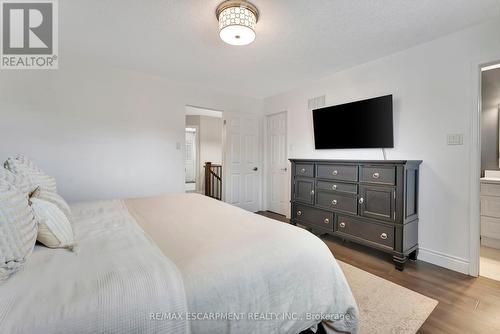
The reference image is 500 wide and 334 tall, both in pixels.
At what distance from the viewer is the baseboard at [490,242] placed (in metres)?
2.75

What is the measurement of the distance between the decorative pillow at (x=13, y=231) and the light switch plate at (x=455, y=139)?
10.7 feet

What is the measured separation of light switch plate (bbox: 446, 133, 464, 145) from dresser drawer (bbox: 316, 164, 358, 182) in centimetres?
89

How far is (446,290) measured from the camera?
6.31 ft

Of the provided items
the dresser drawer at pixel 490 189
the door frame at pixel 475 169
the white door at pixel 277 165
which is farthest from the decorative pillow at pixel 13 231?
the dresser drawer at pixel 490 189

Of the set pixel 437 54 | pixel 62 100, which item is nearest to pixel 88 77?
pixel 62 100

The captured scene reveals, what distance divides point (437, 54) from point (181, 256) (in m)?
3.07

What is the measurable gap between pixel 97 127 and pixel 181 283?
9.82 ft

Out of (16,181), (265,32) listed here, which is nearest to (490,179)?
(265,32)

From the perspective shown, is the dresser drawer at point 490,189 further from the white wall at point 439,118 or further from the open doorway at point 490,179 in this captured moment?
the white wall at point 439,118

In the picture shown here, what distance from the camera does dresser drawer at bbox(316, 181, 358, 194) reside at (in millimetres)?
2682

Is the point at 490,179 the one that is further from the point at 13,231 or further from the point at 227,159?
the point at 13,231

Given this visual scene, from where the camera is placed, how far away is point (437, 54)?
2373 millimetres

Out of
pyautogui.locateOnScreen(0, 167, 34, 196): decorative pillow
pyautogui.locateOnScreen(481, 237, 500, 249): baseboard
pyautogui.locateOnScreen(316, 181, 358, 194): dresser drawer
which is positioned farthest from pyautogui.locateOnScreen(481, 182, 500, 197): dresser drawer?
pyautogui.locateOnScreen(0, 167, 34, 196): decorative pillow

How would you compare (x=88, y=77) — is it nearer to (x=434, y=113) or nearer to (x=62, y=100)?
(x=62, y=100)
